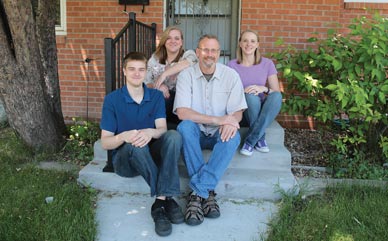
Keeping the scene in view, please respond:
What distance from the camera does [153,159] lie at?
122 inches

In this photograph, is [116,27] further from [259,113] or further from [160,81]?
[259,113]

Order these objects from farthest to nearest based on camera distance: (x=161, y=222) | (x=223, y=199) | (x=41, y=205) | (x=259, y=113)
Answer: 1. (x=259, y=113)
2. (x=223, y=199)
3. (x=41, y=205)
4. (x=161, y=222)

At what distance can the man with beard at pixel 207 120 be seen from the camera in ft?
9.89

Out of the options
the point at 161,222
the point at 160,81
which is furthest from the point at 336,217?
the point at 160,81

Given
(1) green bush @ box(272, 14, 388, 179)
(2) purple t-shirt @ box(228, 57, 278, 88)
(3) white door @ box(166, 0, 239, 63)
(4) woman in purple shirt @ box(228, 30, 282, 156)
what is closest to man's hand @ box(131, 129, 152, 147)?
(4) woman in purple shirt @ box(228, 30, 282, 156)

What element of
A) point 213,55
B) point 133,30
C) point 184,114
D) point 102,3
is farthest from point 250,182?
point 102,3

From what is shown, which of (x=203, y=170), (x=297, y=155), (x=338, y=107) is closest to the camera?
(x=203, y=170)

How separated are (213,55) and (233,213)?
1.22 meters

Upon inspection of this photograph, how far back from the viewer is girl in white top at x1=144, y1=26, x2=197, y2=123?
3.59m

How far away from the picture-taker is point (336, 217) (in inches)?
113

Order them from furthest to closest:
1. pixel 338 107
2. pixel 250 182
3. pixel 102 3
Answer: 1. pixel 102 3
2. pixel 338 107
3. pixel 250 182

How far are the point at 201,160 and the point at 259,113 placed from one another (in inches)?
A: 30.7

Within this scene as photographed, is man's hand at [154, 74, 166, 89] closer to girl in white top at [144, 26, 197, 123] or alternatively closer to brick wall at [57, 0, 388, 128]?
girl in white top at [144, 26, 197, 123]

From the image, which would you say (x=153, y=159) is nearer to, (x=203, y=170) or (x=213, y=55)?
(x=203, y=170)
